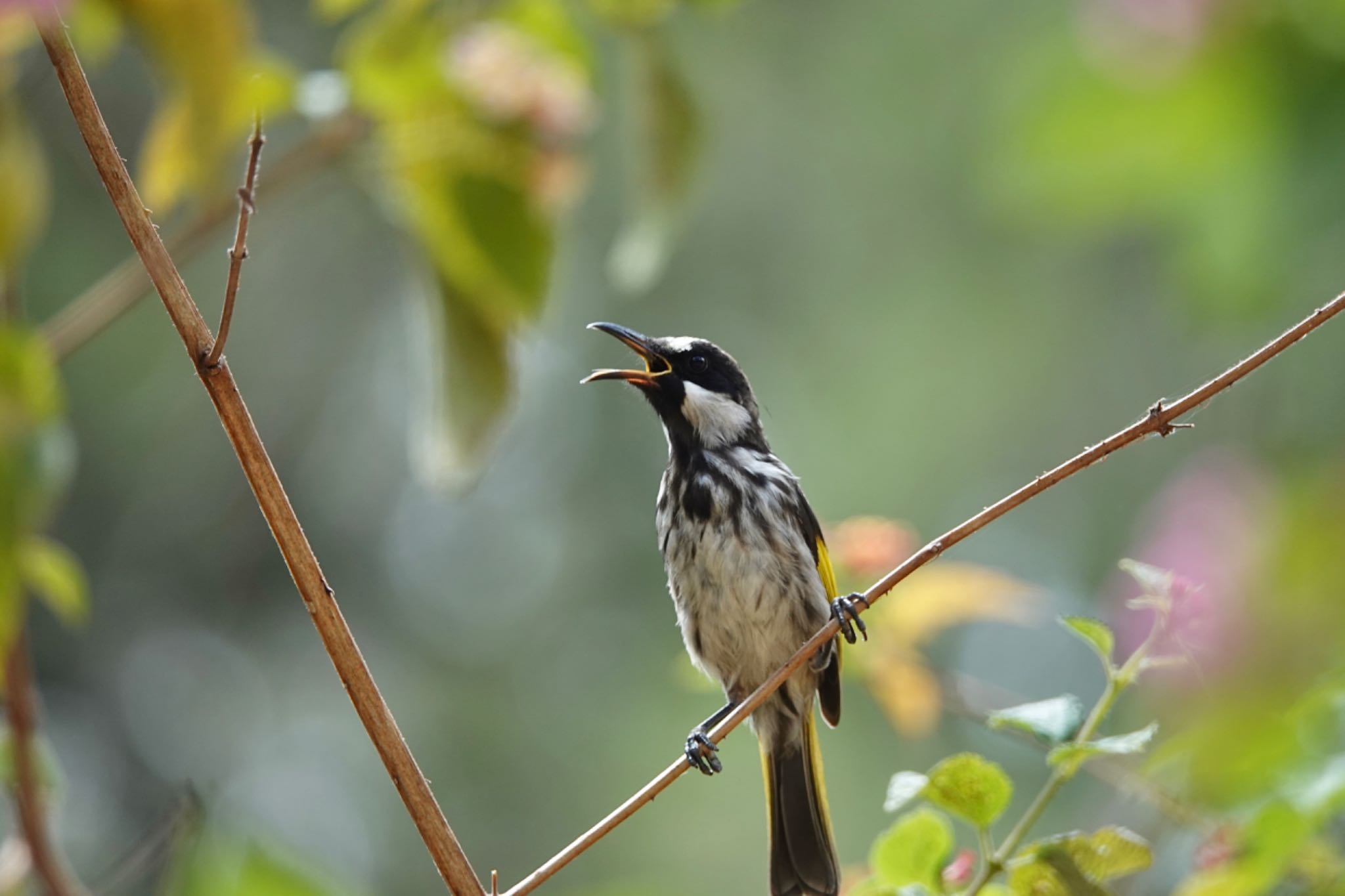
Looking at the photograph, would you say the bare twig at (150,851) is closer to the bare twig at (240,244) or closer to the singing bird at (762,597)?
the bare twig at (240,244)

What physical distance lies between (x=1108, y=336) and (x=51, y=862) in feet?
27.7

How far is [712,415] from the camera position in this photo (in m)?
3.80

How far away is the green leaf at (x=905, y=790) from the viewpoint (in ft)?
5.03

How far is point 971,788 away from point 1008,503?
35 centimetres

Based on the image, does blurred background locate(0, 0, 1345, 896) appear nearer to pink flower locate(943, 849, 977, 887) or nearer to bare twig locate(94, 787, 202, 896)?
pink flower locate(943, 849, 977, 887)

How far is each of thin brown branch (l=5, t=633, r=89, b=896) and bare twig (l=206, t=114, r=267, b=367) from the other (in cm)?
32

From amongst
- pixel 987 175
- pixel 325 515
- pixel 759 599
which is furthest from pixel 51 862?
pixel 325 515

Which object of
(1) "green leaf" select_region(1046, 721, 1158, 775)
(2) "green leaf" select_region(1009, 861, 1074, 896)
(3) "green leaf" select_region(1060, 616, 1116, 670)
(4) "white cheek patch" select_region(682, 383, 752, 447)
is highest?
(4) "white cheek patch" select_region(682, 383, 752, 447)

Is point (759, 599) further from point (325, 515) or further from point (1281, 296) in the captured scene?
point (325, 515)

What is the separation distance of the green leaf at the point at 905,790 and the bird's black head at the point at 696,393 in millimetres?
2149

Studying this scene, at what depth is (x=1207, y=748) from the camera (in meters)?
0.49

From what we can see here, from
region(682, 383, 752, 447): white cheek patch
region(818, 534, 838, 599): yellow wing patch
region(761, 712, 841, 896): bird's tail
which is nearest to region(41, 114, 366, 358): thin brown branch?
region(682, 383, 752, 447): white cheek patch

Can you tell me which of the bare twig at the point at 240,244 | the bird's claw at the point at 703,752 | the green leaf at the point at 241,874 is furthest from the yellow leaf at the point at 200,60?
the bird's claw at the point at 703,752

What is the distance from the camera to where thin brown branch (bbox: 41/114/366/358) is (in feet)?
5.15
